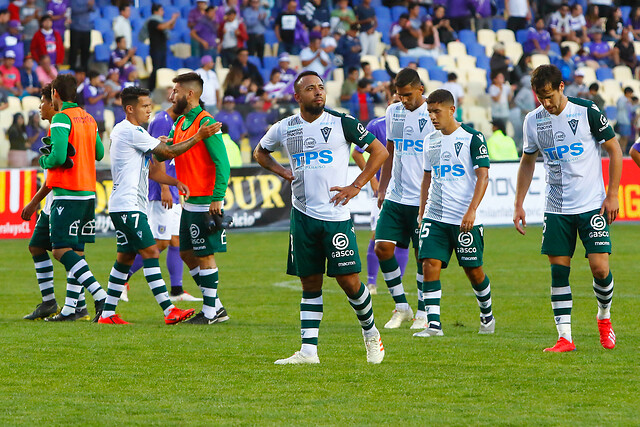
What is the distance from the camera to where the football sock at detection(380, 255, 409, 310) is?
970 centimetres

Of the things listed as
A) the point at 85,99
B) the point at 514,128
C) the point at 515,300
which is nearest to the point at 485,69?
the point at 514,128

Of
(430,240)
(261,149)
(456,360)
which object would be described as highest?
(261,149)

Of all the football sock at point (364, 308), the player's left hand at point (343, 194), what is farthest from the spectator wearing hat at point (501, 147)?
the player's left hand at point (343, 194)

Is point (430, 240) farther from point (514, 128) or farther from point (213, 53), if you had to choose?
point (213, 53)

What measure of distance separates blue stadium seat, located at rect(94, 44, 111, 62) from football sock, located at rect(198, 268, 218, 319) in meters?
14.5

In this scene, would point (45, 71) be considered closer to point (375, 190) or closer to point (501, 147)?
point (501, 147)

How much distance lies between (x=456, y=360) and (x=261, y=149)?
2.04 m

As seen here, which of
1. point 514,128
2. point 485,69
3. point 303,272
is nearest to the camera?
point 303,272

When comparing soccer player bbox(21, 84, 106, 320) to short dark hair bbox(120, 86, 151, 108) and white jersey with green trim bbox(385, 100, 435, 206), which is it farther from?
white jersey with green trim bbox(385, 100, 435, 206)

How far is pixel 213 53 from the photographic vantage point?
2448 cm

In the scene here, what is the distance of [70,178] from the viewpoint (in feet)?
31.7

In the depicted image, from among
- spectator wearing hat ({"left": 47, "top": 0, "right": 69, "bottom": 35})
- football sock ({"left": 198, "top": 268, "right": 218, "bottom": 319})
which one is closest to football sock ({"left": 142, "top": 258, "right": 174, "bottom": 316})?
football sock ({"left": 198, "top": 268, "right": 218, "bottom": 319})

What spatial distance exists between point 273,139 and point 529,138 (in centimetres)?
201

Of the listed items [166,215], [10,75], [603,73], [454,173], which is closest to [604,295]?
[454,173]
